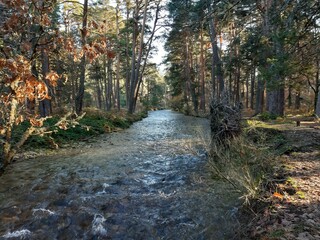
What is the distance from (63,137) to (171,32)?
18.3 meters

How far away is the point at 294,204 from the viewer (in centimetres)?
307

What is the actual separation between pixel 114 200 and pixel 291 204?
8.71 ft

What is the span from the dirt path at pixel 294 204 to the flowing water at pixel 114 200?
1.70 ft

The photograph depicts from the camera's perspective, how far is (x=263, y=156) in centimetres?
419

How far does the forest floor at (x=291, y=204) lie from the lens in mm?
2527

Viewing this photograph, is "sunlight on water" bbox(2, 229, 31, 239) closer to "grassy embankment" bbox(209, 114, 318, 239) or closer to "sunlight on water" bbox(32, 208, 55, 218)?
"sunlight on water" bbox(32, 208, 55, 218)

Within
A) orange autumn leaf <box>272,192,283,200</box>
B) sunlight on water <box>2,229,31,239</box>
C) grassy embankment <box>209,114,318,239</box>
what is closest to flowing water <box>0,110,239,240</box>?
sunlight on water <box>2,229,31,239</box>

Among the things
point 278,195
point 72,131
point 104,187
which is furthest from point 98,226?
point 72,131

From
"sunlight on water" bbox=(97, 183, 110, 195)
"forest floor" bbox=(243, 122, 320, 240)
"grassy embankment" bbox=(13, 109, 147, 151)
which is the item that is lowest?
"sunlight on water" bbox=(97, 183, 110, 195)

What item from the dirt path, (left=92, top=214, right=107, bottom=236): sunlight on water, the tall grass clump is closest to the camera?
the dirt path

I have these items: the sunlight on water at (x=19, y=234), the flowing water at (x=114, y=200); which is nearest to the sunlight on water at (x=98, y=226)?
the flowing water at (x=114, y=200)

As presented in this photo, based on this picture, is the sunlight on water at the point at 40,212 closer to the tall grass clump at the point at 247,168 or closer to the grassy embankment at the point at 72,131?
the grassy embankment at the point at 72,131

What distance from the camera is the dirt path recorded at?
8.25ft

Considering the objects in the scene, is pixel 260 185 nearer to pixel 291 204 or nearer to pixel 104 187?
pixel 291 204
